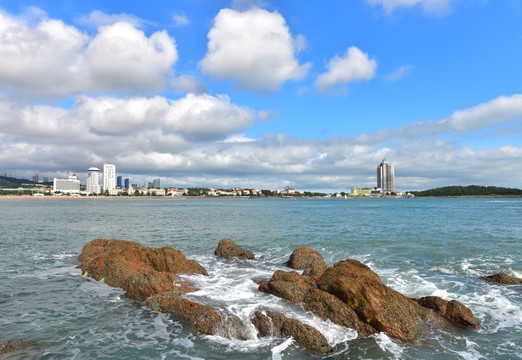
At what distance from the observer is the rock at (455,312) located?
1076cm

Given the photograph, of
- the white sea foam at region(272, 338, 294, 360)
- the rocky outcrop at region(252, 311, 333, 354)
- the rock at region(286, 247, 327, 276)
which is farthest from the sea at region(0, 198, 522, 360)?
the rock at region(286, 247, 327, 276)

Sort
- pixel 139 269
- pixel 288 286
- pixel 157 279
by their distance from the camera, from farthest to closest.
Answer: pixel 139 269, pixel 157 279, pixel 288 286

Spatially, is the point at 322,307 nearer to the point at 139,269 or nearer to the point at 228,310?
the point at 228,310

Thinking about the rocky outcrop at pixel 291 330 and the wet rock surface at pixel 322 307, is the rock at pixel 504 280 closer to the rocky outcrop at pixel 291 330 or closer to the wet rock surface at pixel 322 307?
the wet rock surface at pixel 322 307

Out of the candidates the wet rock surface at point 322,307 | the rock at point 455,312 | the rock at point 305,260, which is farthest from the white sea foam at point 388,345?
the rock at point 305,260

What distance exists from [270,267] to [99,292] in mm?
9907

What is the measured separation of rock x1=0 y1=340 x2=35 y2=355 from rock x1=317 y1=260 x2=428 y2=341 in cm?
957

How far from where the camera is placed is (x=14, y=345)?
8.70 m

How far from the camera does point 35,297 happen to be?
1321 cm

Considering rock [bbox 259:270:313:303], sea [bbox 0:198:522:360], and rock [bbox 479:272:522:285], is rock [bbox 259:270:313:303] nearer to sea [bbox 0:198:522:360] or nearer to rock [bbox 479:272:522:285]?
sea [bbox 0:198:522:360]

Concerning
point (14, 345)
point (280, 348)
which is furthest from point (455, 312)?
point (14, 345)

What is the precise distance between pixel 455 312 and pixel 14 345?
45.2ft

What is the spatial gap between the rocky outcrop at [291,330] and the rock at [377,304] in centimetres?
212

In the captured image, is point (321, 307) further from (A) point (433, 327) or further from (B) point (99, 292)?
(B) point (99, 292)
